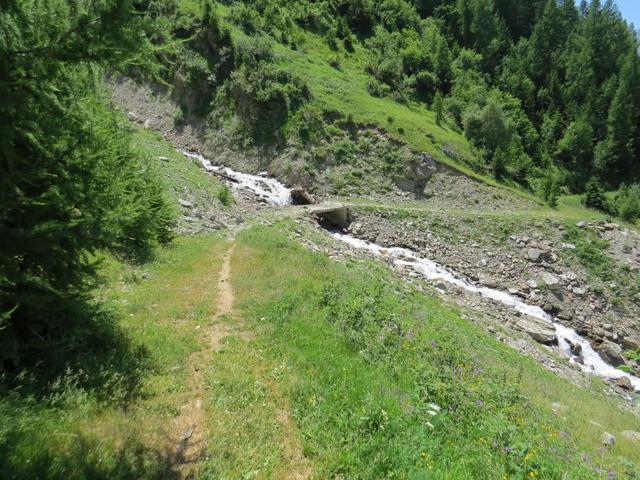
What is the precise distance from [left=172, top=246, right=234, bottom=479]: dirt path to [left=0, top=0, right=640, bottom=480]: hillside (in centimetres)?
5

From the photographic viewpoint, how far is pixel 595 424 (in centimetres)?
1108

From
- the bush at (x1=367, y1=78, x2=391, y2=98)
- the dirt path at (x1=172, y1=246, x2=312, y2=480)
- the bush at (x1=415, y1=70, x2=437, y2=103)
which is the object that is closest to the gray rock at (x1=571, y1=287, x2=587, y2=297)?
the dirt path at (x1=172, y1=246, x2=312, y2=480)

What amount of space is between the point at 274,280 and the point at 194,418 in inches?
280

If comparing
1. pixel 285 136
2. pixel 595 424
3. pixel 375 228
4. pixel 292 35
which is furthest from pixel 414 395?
pixel 292 35

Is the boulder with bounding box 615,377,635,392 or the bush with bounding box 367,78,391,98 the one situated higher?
the bush with bounding box 367,78,391,98

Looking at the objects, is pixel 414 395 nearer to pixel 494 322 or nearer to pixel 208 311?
pixel 208 311

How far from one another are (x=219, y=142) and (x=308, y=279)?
30748mm

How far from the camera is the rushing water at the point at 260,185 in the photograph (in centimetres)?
3316

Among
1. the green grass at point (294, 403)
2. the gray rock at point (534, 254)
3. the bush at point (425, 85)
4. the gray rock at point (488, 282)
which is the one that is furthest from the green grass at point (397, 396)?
the bush at point (425, 85)

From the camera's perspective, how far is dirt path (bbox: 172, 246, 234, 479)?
16.6ft

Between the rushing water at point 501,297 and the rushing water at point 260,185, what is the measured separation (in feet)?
21.1

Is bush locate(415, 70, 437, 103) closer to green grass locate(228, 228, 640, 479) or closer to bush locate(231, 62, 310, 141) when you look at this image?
bush locate(231, 62, 310, 141)

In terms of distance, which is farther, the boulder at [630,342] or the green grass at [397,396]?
the boulder at [630,342]

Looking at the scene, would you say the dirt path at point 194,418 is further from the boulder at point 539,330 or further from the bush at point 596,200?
the bush at point 596,200
